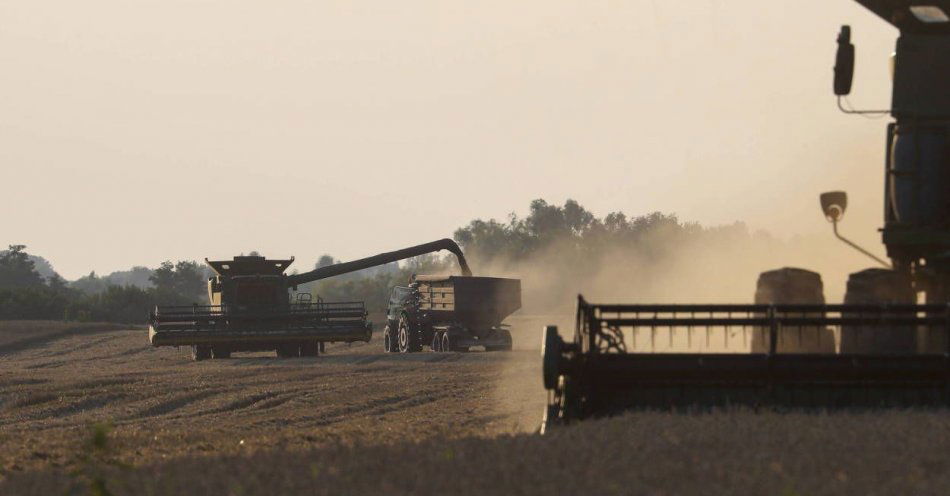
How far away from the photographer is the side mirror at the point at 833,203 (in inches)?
586

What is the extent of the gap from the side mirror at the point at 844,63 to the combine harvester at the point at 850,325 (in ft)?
0.04

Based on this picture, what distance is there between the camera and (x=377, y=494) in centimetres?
890

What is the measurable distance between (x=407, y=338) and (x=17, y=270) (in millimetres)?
104568

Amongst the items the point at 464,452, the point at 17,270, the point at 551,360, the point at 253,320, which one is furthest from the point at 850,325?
the point at 17,270

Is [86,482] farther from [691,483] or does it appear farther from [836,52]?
[836,52]

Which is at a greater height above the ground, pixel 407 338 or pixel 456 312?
pixel 456 312

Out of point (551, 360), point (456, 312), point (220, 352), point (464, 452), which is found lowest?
point (220, 352)

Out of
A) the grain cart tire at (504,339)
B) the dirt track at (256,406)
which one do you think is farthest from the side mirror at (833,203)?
the grain cart tire at (504,339)

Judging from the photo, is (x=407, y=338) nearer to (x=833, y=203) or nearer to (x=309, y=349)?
(x=309, y=349)

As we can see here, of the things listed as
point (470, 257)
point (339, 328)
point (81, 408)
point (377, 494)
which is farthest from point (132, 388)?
point (470, 257)

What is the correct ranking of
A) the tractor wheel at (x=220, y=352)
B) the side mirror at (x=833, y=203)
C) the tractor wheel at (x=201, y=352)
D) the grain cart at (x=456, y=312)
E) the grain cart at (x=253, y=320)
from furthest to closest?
the tractor wheel at (x=220, y=352), the tractor wheel at (x=201, y=352), the grain cart at (x=456, y=312), the grain cart at (x=253, y=320), the side mirror at (x=833, y=203)

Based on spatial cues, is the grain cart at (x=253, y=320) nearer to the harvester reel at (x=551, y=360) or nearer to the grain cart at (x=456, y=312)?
A: the grain cart at (x=456, y=312)

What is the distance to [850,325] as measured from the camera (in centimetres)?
1394

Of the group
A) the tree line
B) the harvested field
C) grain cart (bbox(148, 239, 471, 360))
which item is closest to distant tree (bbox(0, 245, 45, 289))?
the tree line
